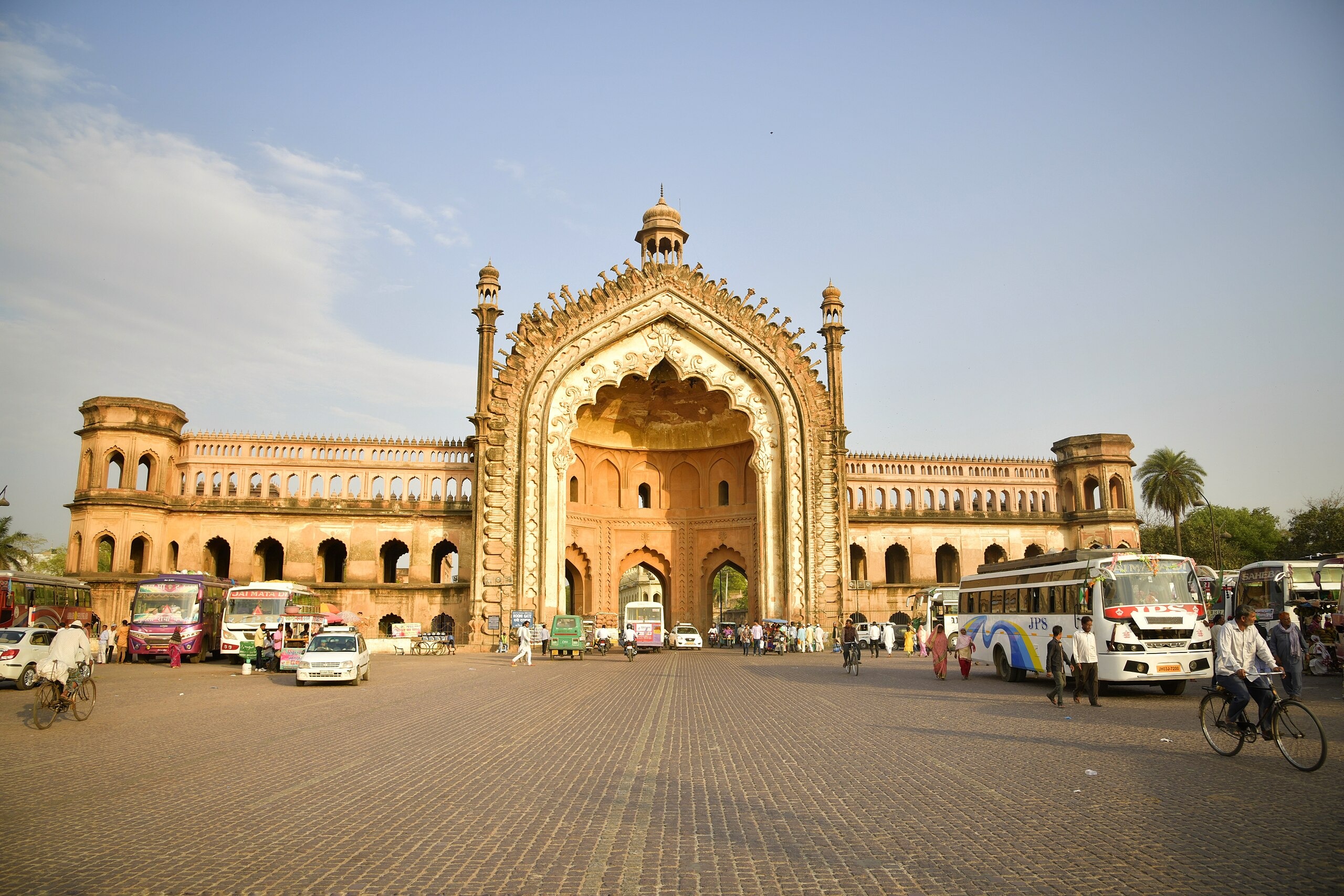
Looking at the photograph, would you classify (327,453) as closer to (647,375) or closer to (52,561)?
(647,375)

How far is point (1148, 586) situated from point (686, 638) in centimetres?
2614

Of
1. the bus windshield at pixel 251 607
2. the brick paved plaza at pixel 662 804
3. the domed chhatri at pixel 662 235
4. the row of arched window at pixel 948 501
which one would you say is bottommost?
the brick paved plaza at pixel 662 804

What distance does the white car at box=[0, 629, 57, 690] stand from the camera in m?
20.0

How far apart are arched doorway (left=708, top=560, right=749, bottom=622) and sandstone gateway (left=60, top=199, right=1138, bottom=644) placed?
15.2 meters

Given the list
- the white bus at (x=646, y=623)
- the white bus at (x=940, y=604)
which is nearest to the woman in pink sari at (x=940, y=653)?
the white bus at (x=940, y=604)

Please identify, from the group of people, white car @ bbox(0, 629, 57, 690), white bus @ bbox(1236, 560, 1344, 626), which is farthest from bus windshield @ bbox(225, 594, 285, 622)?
white bus @ bbox(1236, 560, 1344, 626)

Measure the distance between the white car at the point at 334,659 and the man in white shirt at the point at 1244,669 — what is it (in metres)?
17.9

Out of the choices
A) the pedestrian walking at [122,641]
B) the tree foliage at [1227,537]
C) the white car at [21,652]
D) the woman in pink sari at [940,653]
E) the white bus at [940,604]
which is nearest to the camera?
the white car at [21,652]

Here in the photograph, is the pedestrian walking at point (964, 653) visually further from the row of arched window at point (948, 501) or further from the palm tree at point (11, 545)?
the palm tree at point (11, 545)

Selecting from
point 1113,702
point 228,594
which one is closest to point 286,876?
point 1113,702

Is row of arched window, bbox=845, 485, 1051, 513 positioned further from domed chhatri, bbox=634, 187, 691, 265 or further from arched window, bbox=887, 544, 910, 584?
domed chhatri, bbox=634, 187, 691, 265

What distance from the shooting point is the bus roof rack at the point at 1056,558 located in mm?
18297

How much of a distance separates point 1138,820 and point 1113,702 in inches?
414

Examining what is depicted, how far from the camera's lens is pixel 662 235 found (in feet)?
151
